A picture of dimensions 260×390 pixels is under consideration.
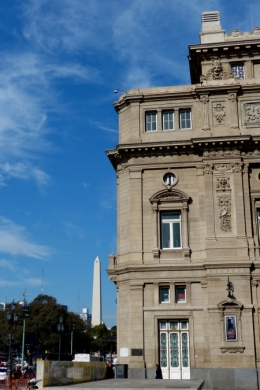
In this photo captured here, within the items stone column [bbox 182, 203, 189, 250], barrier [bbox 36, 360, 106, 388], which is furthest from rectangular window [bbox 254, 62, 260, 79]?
barrier [bbox 36, 360, 106, 388]

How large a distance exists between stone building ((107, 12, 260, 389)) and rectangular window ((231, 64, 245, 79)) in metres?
0.10

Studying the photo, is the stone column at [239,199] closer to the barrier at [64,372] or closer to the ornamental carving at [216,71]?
the ornamental carving at [216,71]

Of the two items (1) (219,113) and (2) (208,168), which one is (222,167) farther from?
(1) (219,113)

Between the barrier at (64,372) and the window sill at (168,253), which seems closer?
the barrier at (64,372)

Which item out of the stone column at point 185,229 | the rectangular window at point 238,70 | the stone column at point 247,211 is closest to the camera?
the stone column at point 247,211

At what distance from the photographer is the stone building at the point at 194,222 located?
108ft

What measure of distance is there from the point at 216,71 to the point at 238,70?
6.65ft

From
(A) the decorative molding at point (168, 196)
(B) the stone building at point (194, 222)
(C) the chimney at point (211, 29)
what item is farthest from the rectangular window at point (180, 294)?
(C) the chimney at point (211, 29)

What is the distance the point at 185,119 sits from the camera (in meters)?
37.7

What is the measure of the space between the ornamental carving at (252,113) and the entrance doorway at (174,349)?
1413cm

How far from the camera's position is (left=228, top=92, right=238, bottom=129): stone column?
119 ft

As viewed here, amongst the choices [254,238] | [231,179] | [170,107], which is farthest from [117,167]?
[254,238]

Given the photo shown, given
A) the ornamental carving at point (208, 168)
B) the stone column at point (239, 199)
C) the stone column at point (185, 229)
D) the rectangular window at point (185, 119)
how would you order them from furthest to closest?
the rectangular window at point (185, 119)
the ornamental carving at point (208, 168)
the stone column at point (185, 229)
the stone column at point (239, 199)

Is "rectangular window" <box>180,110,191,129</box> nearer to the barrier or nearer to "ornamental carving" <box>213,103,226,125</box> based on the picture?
"ornamental carving" <box>213,103,226,125</box>
